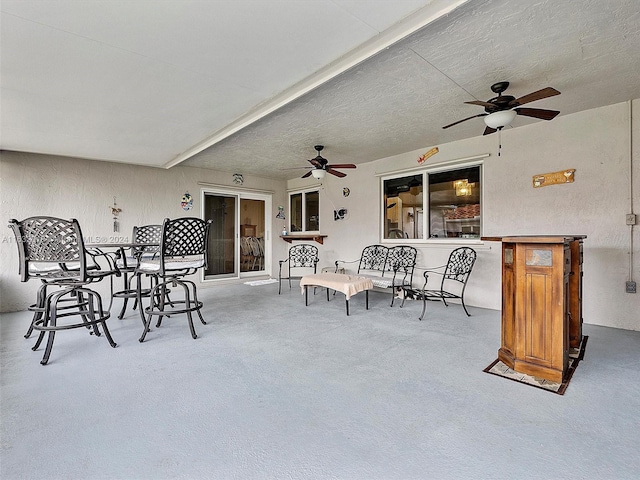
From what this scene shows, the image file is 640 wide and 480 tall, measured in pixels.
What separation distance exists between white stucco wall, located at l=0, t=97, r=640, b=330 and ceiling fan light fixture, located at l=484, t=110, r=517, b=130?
1.42m

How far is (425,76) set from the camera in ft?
9.04

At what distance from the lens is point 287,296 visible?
518 centimetres

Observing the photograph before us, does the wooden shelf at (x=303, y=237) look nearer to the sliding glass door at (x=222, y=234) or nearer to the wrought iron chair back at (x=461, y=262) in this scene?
the sliding glass door at (x=222, y=234)

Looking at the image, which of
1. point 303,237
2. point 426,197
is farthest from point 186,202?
point 426,197

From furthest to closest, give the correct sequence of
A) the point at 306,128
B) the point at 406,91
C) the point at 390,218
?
the point at 390,218 < the point at 306,128 < the point at 406,91

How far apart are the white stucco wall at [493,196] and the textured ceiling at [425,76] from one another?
1.24 ft

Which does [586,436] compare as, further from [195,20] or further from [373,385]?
[195,20]

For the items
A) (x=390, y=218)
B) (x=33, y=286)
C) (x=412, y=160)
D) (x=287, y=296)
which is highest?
(x=412, y=160)

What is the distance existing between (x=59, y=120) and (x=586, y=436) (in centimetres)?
535

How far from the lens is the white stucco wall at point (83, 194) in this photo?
4.48 meters

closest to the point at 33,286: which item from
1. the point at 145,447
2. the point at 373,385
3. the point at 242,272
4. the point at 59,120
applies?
the point at 59,120

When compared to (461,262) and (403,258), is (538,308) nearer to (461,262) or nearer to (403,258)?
(461,262)

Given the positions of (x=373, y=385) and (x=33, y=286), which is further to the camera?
(x=33, y=286)

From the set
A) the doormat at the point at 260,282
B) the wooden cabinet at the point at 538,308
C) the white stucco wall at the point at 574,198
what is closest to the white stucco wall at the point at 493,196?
the white stucco wall at the point at 574,198
